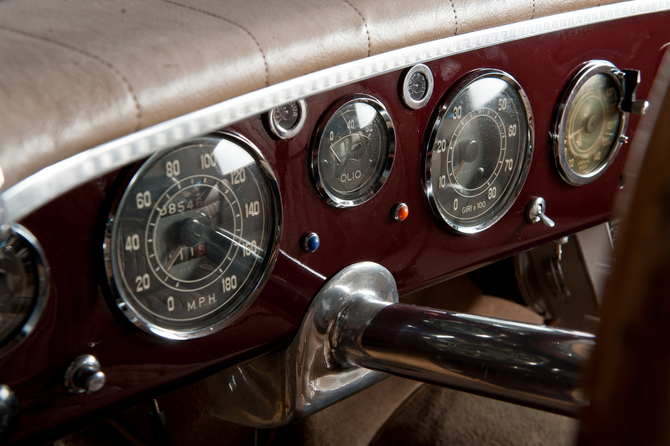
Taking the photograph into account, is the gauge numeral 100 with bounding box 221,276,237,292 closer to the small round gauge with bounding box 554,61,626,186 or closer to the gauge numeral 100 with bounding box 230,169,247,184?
the gauge numeral 100 with bounding box 230,169,247,184

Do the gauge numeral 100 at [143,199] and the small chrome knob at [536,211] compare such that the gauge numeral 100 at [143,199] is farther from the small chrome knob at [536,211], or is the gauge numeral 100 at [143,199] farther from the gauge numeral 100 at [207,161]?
the small chrome knob at [536,211]

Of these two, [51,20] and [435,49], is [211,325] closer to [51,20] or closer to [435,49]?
[51,20]

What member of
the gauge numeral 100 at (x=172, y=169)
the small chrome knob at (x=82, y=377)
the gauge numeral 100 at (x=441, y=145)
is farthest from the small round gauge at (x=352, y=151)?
the small chrome knob at (x=82, y=377)

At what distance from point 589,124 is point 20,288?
135cm

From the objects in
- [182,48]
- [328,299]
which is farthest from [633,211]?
[328,299]

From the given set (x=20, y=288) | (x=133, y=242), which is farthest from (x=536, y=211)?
(x=20, y=288)

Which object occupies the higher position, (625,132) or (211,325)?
(211,325)

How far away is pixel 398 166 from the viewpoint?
1.23 metres

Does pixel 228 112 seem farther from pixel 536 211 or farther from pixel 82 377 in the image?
pixel 536 211

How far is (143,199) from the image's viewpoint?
2.94 feet

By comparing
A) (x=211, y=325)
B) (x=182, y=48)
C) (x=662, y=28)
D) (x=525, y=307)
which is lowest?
(x=525, y=307)

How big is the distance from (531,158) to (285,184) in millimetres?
683

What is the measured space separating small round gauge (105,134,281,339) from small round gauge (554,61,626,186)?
0.82 meters

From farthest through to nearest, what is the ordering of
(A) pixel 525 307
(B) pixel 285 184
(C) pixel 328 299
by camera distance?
(A) pixel 525 307
(C) pixel 328 299
(B) pixel 285 184
